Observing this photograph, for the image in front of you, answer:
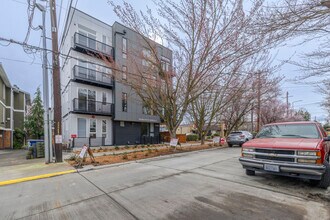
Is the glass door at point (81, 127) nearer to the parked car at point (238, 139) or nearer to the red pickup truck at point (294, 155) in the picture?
the parked car at point (238, 139)

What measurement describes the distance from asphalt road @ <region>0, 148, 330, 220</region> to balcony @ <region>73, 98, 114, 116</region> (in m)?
11.9

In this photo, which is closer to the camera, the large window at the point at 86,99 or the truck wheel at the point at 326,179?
the truck wheel at the point at 326,179

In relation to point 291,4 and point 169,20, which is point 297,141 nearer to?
point 291,4

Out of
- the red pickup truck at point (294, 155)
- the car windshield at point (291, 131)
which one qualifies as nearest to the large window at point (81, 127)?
the red pickup truck at point (294, 155)

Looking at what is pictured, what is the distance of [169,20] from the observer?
414 inches

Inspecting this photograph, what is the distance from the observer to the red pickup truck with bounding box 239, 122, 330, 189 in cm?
462

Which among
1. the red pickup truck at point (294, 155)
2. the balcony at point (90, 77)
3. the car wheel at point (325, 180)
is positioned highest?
the balcony at point (90, 77)

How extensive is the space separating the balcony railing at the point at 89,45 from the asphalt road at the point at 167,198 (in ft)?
44.9

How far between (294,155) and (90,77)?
18.0m

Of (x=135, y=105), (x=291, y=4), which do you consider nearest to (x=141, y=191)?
(x=291, y=4)

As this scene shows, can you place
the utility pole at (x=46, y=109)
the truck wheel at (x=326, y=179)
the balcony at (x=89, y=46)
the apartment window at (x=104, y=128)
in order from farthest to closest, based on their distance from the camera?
the apartment window at (x=104, y=128) < the balcony at (x=89, y=46) < the utility pole at (x=46, y=109) < the truck wheel at (x=326, y=179)

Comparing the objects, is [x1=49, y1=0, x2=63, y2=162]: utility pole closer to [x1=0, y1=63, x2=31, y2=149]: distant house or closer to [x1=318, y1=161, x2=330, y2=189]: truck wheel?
[x1=318, y1=161, x2=330, y2=189]: truck wheel

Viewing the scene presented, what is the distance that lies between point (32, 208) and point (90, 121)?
51.6 feet

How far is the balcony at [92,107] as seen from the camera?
17625mm
